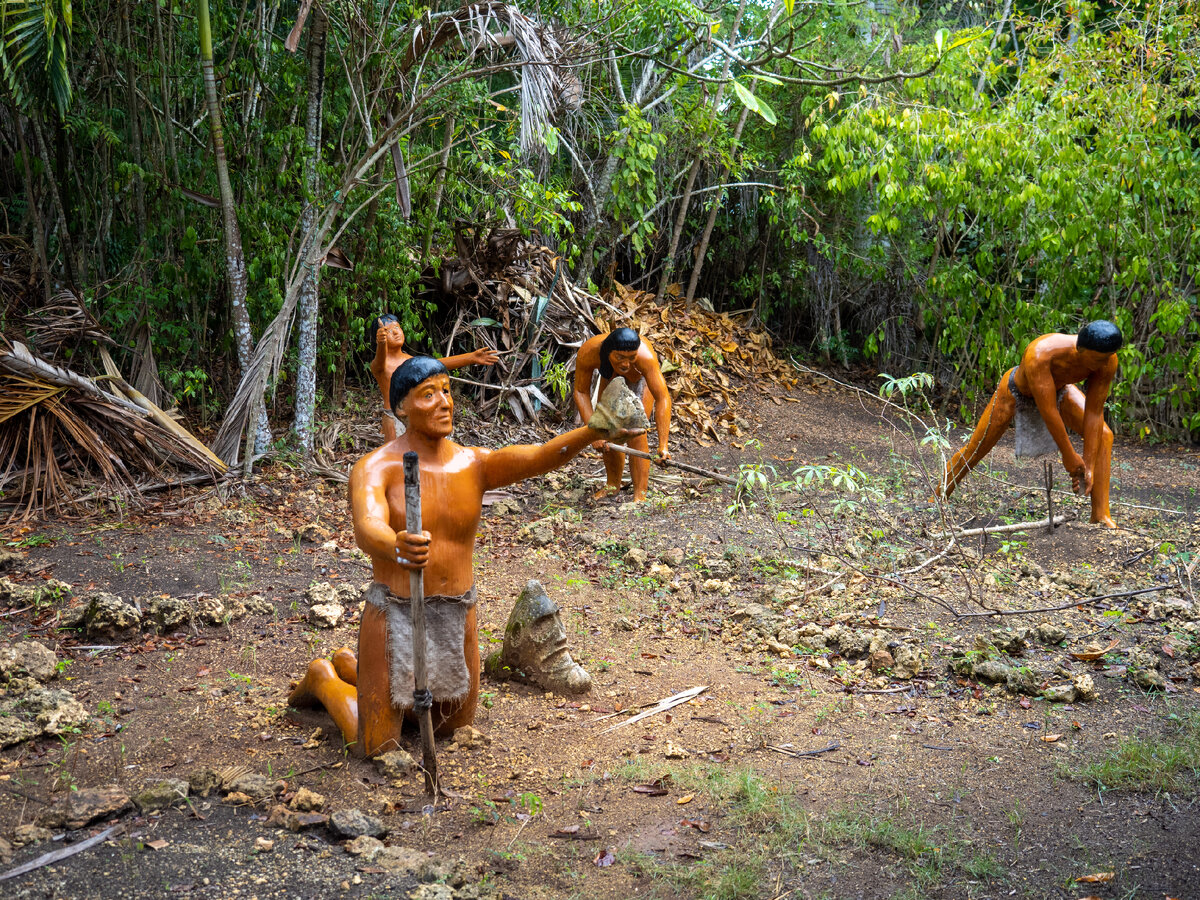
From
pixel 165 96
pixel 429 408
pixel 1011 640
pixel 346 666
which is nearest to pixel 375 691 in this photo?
pixel 346 666

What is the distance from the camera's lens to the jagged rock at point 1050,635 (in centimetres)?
439

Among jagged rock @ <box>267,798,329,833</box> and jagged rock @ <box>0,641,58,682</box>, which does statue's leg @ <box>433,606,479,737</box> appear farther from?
jagged rock @ <box>0,641,58,682</box>

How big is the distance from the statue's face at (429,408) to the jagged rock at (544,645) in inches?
40.7

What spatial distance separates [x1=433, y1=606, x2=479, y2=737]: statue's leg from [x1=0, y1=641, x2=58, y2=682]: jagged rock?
5.57 feet

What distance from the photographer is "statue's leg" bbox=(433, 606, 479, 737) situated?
Result: 131 inches

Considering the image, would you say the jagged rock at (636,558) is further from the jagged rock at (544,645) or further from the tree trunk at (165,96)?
the tree trunk at (165,96)

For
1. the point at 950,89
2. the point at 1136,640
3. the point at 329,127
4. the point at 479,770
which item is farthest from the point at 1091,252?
the point at 479,770

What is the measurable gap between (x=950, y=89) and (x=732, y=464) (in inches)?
178

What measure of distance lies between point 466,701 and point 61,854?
Answer: 129 cm

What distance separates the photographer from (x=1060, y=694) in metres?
3.86

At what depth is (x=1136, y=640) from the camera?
442cm

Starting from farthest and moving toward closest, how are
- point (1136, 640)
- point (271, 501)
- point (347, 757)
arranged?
point (271, 501)
point (1136, 640)
point (347, 757)

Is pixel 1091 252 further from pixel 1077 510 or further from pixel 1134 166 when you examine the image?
pixel 1077 510

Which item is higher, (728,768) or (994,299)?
(994,299)
